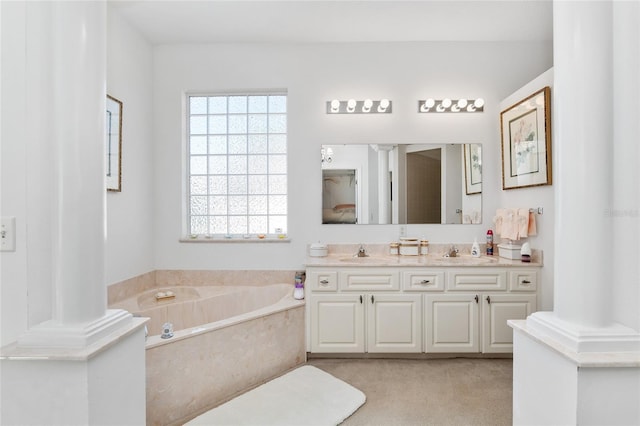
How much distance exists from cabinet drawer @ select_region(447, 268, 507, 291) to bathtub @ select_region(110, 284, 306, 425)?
132 cm

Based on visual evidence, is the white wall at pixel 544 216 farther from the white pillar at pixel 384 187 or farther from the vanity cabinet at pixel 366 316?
the white pillar at pixel 384 187

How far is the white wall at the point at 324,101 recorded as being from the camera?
3.01 m

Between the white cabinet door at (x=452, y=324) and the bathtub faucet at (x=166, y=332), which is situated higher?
the bathtub faucet at (x=166, y=332)

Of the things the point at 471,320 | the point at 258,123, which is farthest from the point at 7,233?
the point at 471,320

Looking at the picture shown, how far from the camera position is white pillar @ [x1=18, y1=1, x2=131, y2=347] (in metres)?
1.03

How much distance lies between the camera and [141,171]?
112 inches

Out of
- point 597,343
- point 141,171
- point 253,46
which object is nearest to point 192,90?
point 253,46

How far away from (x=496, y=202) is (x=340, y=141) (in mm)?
1719

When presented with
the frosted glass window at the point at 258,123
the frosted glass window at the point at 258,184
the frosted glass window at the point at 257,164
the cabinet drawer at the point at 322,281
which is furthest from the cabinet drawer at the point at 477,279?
the frosted glass window at the point at 258,123

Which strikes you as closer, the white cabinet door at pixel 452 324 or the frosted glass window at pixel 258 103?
the white cabinet door at pixel 452 324

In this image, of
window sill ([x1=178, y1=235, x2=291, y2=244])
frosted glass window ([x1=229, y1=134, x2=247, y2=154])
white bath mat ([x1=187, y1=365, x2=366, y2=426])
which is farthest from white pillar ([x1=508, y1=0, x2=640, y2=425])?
frosted glass window ([x1=229, y1=134, x2=247, y2=154])

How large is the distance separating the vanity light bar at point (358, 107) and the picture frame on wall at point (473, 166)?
3.02 feet

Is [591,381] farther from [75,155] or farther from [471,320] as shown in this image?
[75,155]

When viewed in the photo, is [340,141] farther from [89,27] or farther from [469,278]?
[89,27]
